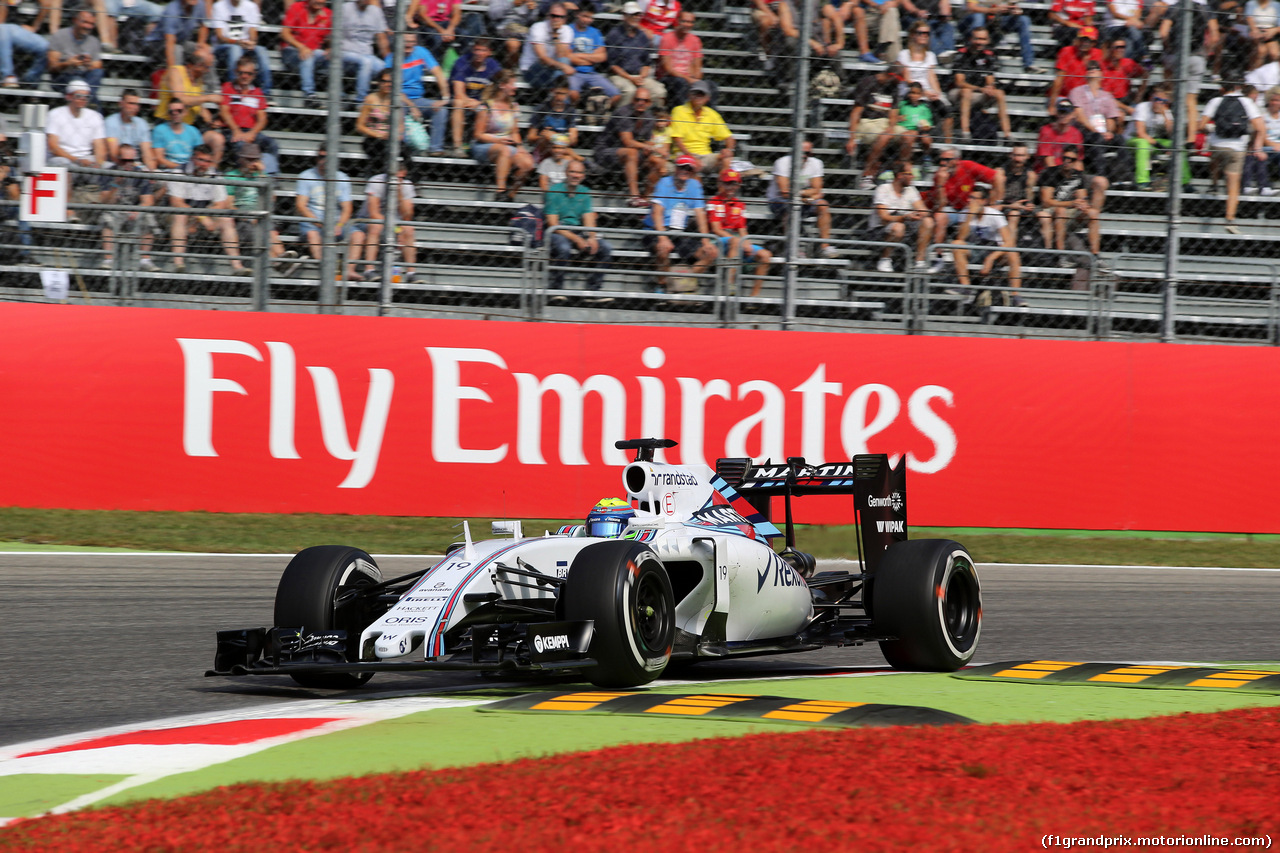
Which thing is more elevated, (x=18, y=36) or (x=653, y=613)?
(x=18, y=36)

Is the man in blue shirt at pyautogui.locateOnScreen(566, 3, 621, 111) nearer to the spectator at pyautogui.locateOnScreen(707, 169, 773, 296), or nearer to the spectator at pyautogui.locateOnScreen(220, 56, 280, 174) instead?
the spectator at pyautogui.locateOnScreen(707, 169, 773, 296)

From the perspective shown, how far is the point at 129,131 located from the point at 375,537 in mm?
3936

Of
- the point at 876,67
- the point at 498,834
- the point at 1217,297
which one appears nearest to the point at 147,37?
the point at 876,67

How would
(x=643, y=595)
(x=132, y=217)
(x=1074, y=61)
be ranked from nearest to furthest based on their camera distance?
(x=643, y=595)
(x=132, y=217)
(x=1074, y=61)

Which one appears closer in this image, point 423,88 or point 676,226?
point 423,88

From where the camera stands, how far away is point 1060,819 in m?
3.79

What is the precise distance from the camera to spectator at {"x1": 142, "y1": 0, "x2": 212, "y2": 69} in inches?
492

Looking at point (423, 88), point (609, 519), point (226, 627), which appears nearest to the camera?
point (609, 519)

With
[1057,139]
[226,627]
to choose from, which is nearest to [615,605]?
[226,627]

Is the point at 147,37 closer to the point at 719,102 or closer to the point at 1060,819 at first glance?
A: the point at 719,102

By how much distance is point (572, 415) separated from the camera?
12.2 metres

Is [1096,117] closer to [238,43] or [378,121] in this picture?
[378,121]

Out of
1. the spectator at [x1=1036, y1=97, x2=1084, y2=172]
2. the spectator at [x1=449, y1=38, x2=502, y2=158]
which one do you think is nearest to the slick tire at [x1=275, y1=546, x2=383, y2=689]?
the spectator at [x1=449, y1=38, x2=502, y2=158]

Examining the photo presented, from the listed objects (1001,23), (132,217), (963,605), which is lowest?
(963,605)
